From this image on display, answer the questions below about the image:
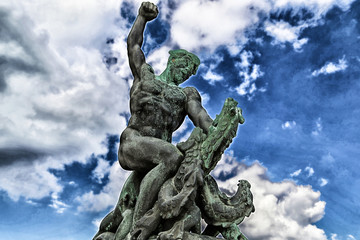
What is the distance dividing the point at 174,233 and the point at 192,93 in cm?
267

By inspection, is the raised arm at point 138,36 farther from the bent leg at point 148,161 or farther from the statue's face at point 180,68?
the bent leg at point 148,161

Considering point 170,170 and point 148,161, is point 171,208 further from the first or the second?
point 148,161

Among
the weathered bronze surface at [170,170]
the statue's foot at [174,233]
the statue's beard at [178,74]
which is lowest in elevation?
the statue's foot at [174,233]

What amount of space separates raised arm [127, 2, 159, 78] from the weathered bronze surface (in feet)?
0.07

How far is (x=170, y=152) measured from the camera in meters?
5.64

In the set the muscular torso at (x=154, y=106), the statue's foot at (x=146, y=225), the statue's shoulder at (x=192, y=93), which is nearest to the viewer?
the statue's foot at (x=146, y=225)

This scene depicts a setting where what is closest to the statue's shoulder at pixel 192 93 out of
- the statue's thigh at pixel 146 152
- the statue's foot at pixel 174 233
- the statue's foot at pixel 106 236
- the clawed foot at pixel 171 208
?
the statue's thigh at pixel 146 152

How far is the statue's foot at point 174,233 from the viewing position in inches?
194

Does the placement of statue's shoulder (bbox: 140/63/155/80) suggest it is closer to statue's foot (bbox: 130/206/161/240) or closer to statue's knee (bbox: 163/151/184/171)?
statue's knee (bbox: 163/151/184/171)

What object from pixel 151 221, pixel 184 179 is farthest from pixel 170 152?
pixel 151 221

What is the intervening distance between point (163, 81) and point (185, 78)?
511 millimetres

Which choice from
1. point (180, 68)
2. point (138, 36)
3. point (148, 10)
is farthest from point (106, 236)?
point (148, 10)

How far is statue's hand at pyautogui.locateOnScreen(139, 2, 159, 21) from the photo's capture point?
6906mm

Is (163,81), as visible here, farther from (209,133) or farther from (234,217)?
(234,217)
